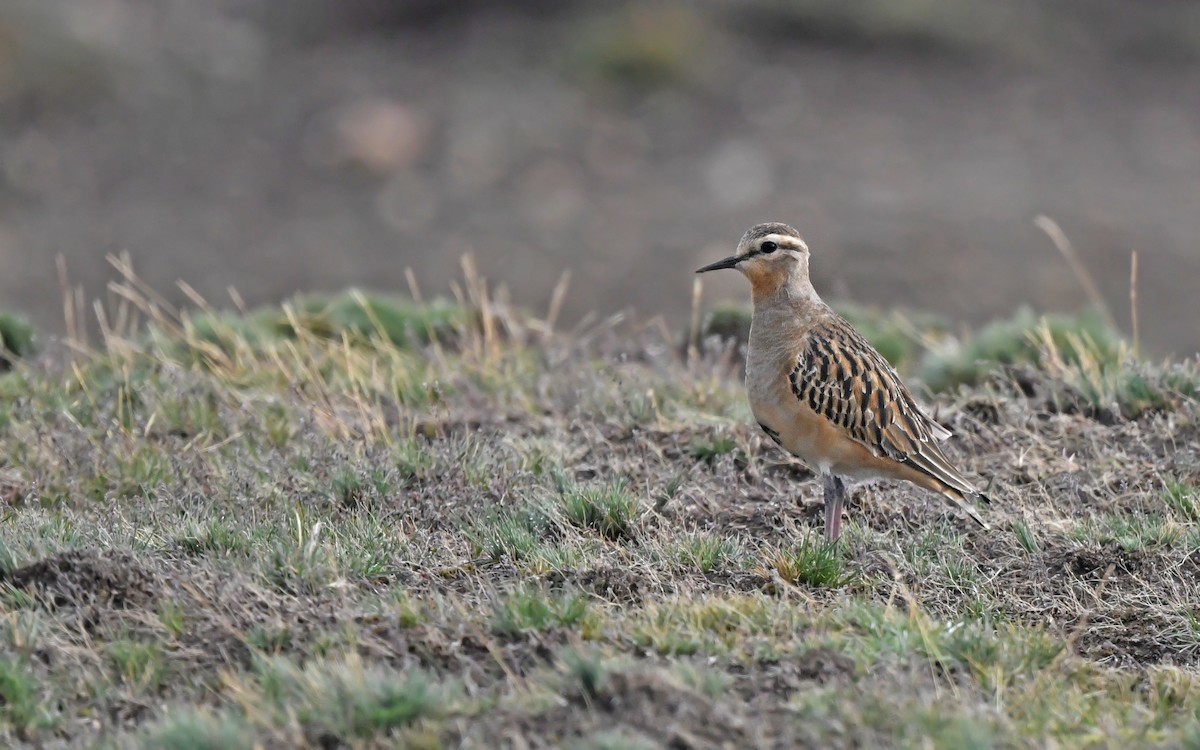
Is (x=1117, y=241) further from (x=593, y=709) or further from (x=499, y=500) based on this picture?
(x=593, y=709)

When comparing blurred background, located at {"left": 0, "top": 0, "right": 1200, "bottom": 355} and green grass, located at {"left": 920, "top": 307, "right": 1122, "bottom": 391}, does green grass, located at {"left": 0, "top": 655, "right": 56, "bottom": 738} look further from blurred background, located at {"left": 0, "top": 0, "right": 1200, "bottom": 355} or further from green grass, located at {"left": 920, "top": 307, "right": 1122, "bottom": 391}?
blurred background, located at {"left": 0, "top": 0, "right": 1200, "bottom": 355}

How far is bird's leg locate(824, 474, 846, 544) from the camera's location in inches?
242

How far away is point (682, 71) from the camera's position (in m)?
19.4

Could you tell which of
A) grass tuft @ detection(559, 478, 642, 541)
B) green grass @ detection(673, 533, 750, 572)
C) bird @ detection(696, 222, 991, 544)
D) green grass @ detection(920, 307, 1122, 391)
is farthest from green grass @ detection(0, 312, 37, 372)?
green grass @ detection(920, 307, 1122, 391)

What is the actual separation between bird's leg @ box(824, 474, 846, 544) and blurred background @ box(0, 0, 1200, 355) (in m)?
6.77

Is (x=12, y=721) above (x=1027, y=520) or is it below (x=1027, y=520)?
below

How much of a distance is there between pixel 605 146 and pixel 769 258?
38.7 feet

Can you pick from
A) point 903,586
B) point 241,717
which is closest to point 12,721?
point 241,717

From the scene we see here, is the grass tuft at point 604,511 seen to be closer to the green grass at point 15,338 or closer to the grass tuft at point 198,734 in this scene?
the grass tuft at point 198,734

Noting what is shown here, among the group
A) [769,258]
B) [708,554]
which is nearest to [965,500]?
[708,554]

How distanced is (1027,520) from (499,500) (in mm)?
2360

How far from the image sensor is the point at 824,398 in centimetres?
614

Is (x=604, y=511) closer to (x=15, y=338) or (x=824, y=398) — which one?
(x=824, y=398)

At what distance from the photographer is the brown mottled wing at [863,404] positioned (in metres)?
6.16
